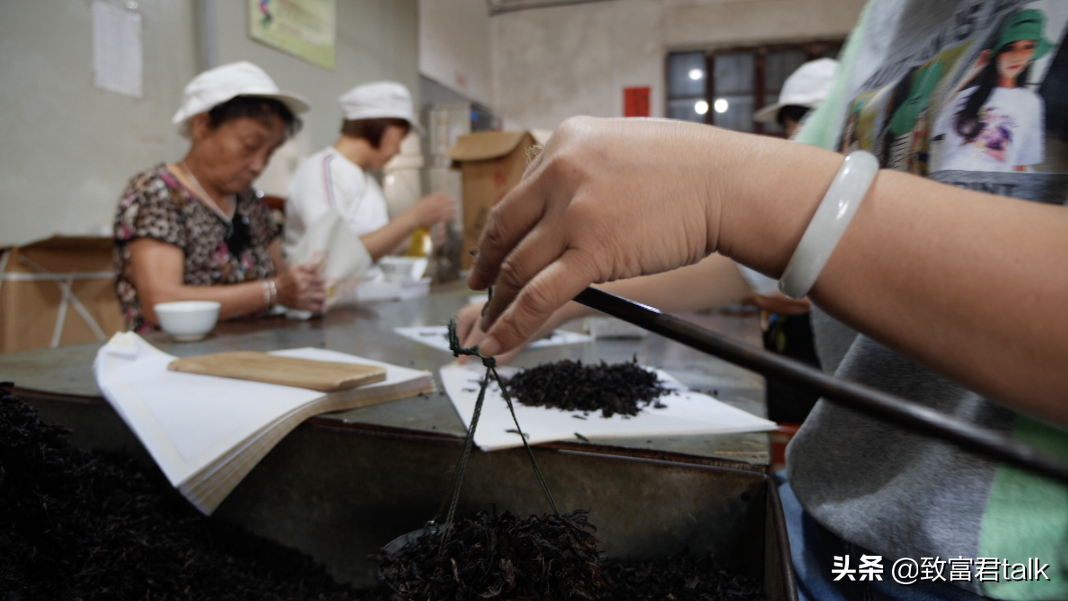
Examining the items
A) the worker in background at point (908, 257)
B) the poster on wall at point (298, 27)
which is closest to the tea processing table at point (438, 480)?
the worker in background at point (908, 257)

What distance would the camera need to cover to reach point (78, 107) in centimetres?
311

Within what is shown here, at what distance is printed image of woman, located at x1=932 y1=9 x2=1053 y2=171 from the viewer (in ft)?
2.04

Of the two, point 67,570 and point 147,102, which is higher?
point 147,102

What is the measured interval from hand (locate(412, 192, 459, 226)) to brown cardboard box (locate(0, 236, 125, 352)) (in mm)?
1619

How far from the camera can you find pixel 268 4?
418 cm

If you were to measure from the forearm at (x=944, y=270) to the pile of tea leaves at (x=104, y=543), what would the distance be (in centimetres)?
80

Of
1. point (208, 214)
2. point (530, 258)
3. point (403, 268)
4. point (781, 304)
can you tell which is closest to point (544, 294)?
point (530, 258)

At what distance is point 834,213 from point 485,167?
4354 millimetres

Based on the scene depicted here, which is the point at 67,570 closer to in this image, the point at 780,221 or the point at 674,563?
the point at 674,563

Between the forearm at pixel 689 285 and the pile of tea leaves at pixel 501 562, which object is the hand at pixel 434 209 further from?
the pile of tea leaves at pixel 501 562

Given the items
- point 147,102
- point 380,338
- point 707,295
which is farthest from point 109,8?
point 707,295

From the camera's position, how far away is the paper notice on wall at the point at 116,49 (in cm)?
316

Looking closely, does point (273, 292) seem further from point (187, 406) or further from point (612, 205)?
point (612, 205)

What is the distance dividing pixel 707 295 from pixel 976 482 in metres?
0.68
